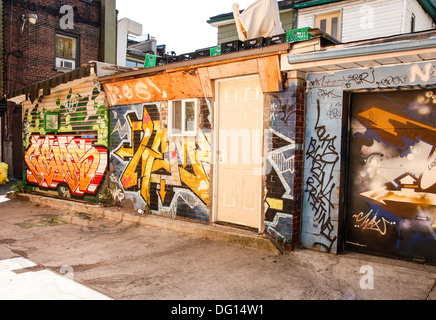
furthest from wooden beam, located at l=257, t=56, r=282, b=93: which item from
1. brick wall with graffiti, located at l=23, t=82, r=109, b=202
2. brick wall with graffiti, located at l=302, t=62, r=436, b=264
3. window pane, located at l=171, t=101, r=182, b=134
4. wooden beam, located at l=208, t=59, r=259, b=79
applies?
brick wall with graffiti, located at l=23, t=82, r=109, b=202

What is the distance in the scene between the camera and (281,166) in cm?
611

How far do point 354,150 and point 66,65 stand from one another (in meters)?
15.7

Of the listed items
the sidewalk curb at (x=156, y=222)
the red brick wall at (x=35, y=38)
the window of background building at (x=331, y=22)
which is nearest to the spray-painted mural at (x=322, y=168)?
the sidewalk curb at (x=156, y=222)

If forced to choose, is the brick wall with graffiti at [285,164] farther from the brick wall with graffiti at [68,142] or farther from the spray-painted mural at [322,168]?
the brick wall with graffiti at [68,142]

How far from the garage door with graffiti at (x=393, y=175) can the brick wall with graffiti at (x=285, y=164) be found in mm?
828

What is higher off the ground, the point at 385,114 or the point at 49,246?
the point at 385,114

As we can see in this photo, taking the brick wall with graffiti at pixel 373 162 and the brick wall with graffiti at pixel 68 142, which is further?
the brick wall with graffiti at pixel 68 142

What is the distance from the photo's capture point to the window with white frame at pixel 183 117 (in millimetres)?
7626

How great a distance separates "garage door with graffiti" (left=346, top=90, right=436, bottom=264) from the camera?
16.8 ft

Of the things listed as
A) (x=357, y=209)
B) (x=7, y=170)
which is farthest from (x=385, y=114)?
(x=7, y=170)

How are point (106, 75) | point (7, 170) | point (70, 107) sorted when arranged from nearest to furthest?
point (106, 75), point (70, 107), point (7, 170)

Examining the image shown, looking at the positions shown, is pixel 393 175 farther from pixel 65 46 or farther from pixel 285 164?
pixel 65 46

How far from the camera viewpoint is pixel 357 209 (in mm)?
5750
